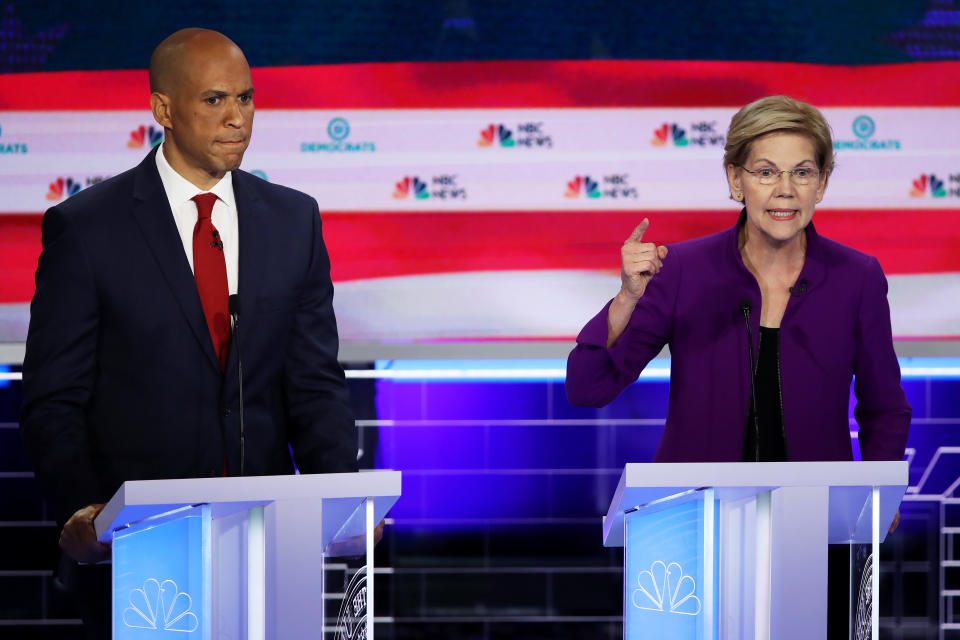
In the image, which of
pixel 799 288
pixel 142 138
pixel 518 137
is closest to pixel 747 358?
pixel 799 288

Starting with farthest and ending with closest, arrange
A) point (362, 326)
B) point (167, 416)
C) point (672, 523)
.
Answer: point (362, 326) → point (167, 416) → point (672, 523)

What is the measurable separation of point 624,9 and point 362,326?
1200mm

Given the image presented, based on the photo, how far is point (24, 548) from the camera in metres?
3.95

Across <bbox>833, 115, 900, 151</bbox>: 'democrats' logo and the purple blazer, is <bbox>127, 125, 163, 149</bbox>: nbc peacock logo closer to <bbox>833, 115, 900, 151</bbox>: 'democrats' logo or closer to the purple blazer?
the purple blazer

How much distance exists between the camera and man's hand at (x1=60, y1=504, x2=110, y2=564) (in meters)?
1.99

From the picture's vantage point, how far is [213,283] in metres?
2.36

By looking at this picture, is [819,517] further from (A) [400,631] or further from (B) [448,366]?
(A) [400,631]

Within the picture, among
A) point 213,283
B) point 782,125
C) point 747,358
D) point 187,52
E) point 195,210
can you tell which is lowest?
point 747,358

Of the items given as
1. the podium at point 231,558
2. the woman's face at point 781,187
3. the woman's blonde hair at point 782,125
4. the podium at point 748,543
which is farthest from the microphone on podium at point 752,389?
the podium at point 231,558

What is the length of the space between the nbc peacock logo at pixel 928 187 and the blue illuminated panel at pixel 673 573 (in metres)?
2.29

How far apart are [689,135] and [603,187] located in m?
0.30

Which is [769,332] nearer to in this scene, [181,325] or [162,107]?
[181,325]

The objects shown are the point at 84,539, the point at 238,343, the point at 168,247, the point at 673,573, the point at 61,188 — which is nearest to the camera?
the point at 673,573

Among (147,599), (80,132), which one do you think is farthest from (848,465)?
(80,132)
